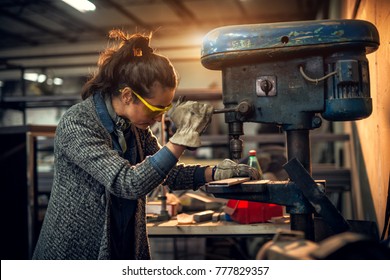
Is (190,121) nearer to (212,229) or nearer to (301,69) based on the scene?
(301,69)

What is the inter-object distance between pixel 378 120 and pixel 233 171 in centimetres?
60

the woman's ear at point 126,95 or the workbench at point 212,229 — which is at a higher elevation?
the woman's ear at point 126,95

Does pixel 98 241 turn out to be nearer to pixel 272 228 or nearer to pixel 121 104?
pixel 121 104

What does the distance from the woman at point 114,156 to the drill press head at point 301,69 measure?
15 cm

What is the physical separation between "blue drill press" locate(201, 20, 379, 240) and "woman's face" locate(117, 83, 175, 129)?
21cm

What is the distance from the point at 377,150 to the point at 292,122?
2.25ft

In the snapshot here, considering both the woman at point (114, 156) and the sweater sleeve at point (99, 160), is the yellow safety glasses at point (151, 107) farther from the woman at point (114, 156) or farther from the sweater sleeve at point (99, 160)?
the sweater sleeve at point (99, 160)

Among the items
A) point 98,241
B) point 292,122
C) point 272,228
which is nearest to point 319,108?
point 292,122

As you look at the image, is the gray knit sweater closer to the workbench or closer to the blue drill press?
the blue drill press

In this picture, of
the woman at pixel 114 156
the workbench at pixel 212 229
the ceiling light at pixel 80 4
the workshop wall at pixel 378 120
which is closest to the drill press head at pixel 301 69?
the woman at pixel 114 156

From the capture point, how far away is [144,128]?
4.79ft

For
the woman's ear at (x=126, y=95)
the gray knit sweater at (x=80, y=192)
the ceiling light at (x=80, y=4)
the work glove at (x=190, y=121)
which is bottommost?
the gray knit sweater at (x=80, y=192)

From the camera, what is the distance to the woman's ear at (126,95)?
4.47 ft

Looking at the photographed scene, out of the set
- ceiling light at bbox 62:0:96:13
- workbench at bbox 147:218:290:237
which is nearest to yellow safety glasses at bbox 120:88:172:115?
workbench at bbox 147:218:290:237
